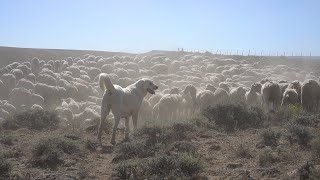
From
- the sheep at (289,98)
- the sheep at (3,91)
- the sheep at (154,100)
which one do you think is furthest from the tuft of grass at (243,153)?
the sheep at (3,91)

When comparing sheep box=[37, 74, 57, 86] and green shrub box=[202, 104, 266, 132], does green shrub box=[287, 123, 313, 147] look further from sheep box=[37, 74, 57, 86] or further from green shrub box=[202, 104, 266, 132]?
sheep box=[37, 74, 57, 86]

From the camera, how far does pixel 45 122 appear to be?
1420 centimetres

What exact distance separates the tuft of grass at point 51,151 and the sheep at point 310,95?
11391 mm

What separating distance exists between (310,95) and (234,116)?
5358 mm

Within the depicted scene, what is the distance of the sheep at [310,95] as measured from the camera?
17.1 m

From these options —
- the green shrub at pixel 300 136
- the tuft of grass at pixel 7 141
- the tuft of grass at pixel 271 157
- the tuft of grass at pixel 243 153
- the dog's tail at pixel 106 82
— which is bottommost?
the tuft of grass at pixel 7 141

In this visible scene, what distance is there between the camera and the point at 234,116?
13781mm

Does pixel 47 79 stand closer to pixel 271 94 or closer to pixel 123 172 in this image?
pixel 271 94

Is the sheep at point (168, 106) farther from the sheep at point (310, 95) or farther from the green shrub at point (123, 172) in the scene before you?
the green shrub at point (123, 172)

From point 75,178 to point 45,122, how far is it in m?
7.01

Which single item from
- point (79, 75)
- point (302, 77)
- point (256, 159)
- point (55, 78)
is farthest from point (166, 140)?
point (302, 77)

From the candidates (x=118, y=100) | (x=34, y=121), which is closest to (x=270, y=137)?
(x=118, y=100)

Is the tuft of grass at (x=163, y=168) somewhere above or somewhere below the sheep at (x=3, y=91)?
above

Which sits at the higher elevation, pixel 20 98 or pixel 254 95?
pixel 254 95
